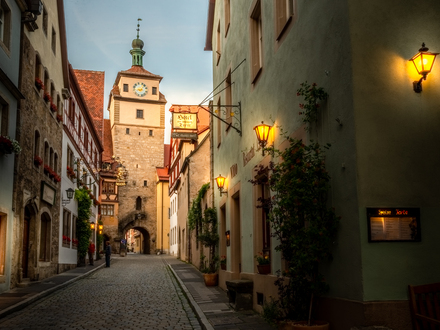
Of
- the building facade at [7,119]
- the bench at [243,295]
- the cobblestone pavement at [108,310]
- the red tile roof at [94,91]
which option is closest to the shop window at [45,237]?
the cobblestone pavement at [108,310]

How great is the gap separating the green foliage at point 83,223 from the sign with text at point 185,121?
9.27 m

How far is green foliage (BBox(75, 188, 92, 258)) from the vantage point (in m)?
29.2

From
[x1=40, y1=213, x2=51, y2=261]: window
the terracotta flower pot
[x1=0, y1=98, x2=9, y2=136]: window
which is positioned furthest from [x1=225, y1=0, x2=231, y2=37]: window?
[x1=40, y1=213, x2=51, y2=261]: window

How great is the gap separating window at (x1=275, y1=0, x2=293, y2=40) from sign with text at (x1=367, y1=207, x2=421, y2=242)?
4051 millimetres

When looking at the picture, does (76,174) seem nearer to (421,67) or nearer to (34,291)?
(34,291)

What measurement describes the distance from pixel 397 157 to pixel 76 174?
80.4 feet

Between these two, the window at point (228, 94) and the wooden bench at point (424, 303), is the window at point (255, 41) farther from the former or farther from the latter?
the wooden bench at point (424, 303)

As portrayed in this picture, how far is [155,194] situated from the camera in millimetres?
60562

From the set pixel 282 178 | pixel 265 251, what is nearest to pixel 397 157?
pixel 282 178

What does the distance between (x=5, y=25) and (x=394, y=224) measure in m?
12.9

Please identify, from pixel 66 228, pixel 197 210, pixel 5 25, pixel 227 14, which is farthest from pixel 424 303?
pixel 66 228

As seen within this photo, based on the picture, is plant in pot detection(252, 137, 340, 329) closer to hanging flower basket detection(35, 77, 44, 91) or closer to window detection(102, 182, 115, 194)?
hanging flower basket detection(35, 77, 44, 91)

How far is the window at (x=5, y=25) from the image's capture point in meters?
14.4

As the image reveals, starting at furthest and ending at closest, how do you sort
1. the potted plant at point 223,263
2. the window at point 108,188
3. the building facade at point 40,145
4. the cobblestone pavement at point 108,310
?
the window at point 108,188 < the building facade at point 40,145 < the potted plant at point 223,263 < the cobblestone pavement at point 108,310
